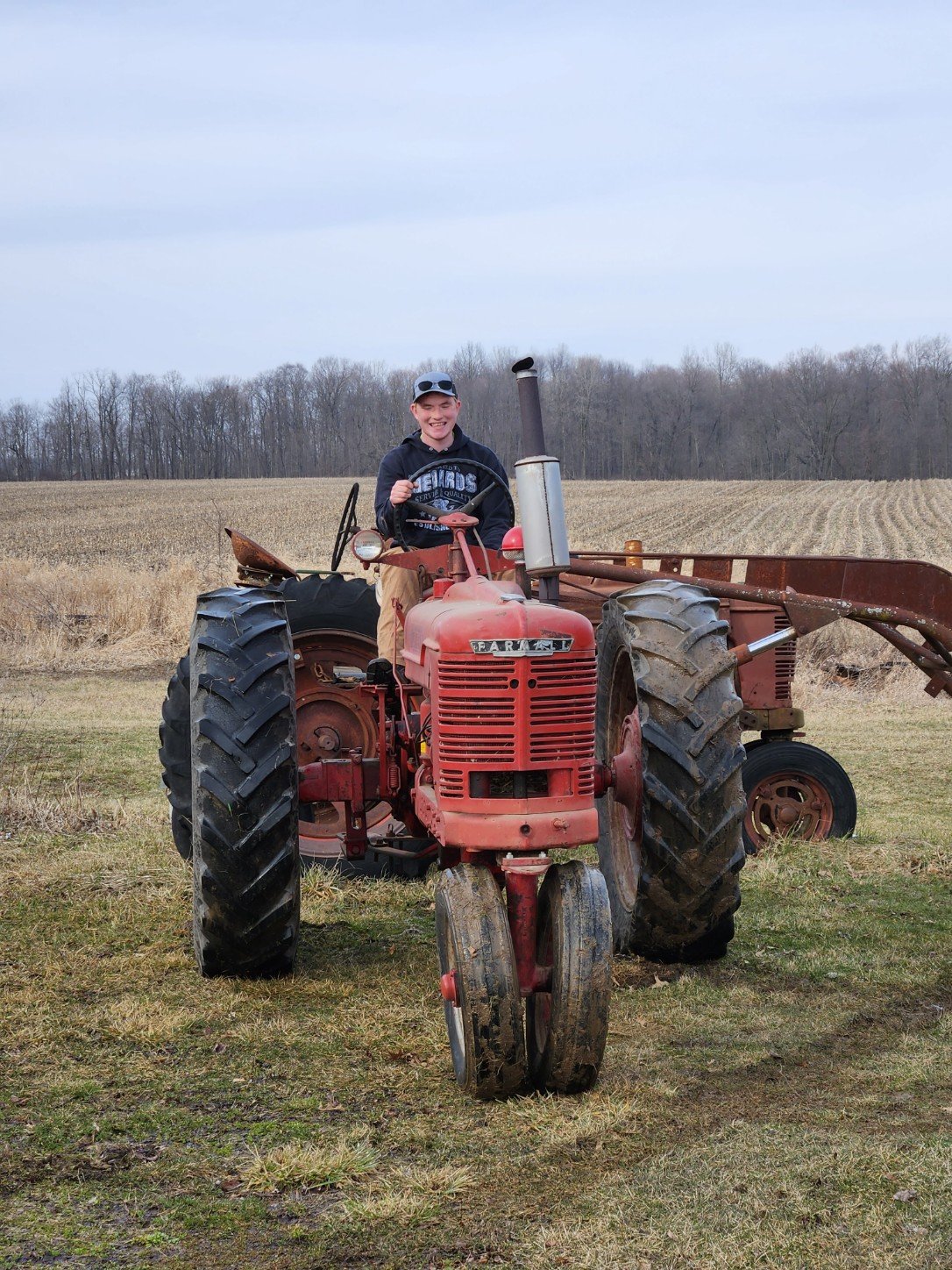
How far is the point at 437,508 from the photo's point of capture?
555 centimetres

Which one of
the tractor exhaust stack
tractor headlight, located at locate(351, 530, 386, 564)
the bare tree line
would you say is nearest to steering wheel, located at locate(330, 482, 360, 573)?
tractor headlight, located at locate(351, 530, 386, 564)

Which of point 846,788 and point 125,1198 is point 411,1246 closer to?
point 125,1198

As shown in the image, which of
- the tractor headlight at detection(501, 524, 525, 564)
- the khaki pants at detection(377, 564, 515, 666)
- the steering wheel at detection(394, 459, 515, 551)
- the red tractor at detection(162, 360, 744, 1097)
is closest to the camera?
the red tractor at detection(162, 360, 744, 1097)

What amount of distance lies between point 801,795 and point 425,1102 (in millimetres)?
4070

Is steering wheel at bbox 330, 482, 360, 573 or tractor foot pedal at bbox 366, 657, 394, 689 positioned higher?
steering wheel at bbox 330, 482, 360, 573

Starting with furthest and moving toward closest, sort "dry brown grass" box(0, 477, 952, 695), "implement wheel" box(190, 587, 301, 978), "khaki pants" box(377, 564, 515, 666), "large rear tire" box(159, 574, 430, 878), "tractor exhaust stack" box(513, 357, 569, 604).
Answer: "dry brown grass" box(0, 477, 952, 695)
"large rear tire" box(159, 574, 430, 878)
"khaki pants" box(377, 564, 515, 666)
"implement wheel" box(190, 587, 301, 978)
"tractor exhaust stack" box(513, 357, 569, 604)

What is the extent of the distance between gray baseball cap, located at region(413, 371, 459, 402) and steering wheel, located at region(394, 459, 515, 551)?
36cm

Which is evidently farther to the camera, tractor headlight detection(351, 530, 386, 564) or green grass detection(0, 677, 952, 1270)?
tractor headlight detection(351, 530, 386, 564)

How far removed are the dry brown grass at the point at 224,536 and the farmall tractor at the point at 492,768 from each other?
9364mm

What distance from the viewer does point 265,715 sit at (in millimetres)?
4617

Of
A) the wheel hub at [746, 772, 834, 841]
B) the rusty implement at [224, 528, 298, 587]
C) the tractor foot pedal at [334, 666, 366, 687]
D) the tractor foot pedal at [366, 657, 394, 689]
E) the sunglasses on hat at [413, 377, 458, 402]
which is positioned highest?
the sunglasses on hat at [413, 377, 458, 402]

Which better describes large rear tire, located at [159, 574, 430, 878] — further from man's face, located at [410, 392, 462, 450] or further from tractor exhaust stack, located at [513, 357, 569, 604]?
tractor exhaust stack, located at [513, 357, 569, 604]

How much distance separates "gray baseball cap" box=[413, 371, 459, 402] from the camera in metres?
5.88

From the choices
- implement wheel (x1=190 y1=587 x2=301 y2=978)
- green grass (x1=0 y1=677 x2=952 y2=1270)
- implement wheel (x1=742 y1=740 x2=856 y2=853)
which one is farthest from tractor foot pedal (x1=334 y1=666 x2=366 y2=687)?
implement wheel (x1=742 y1=740 x2=856 y2=853)
